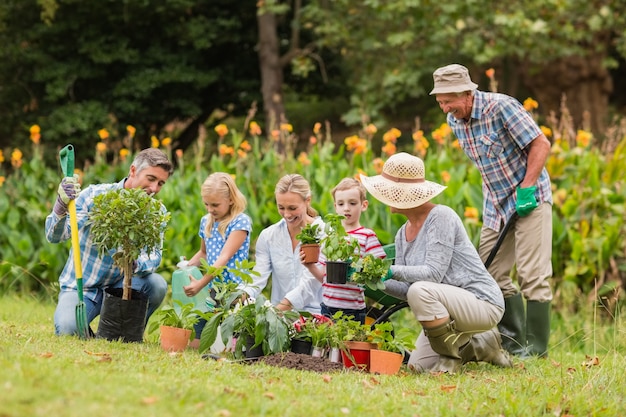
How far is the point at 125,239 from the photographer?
4.99 metres

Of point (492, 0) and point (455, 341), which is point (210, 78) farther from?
point (455, 341)

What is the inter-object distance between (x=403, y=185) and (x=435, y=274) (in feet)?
1.77

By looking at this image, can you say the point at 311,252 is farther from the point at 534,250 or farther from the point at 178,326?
the point at 534,250

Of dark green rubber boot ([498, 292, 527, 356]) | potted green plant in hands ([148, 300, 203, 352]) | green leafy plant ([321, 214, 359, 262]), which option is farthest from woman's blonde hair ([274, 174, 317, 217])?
dark green rubber boot ([498, 292, 527, 356])

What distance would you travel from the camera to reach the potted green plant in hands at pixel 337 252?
4660 mm

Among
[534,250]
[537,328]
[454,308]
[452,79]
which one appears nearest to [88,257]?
[454,308]

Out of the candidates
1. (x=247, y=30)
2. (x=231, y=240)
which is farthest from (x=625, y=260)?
(x=247, y=30)

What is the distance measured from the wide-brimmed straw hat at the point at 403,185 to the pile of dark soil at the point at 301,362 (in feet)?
3.11

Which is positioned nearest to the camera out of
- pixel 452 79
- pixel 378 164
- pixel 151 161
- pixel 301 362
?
pixel 301 362

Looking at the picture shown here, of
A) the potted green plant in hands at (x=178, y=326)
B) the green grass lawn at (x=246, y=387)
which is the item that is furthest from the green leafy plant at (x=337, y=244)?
the potted green plant in hands at (x=178, y=326)

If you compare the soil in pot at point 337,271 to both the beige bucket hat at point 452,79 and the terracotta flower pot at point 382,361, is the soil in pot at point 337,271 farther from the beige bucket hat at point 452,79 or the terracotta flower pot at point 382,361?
the beige bucket hat at point 452,79

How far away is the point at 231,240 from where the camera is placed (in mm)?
5461

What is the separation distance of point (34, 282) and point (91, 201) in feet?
11.8

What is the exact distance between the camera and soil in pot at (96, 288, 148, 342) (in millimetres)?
5203
